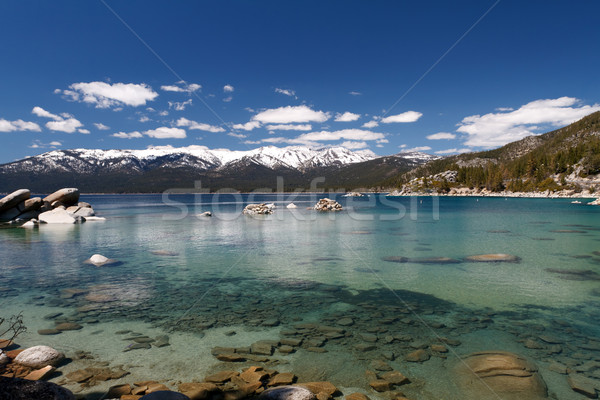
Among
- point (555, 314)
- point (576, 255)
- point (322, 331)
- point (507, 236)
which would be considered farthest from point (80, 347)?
point (507, 236)

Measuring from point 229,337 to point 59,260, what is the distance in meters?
21.5

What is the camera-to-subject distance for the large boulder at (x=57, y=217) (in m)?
55.8

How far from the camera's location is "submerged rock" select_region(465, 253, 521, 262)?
2351cm

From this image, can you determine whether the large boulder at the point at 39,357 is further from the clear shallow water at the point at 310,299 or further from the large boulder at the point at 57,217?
the large boulder at the point at 57,217

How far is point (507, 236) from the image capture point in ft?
121

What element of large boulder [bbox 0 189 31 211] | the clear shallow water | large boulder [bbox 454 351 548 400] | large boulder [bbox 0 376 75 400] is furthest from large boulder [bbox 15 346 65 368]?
large boulder [bbox 0 189 31 211]

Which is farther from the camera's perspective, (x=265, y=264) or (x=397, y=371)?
(x=265, y=264)

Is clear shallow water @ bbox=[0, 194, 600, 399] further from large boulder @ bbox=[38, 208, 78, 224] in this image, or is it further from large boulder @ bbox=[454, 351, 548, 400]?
large boulder @ bbox=[38, 208, 78, 224]

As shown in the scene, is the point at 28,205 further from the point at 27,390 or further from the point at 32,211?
the point at 27,390

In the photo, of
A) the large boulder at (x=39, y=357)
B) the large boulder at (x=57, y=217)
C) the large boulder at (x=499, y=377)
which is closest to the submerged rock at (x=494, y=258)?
the large boulder at (x=499, y=377)

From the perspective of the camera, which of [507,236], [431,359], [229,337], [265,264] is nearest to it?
[431,359]

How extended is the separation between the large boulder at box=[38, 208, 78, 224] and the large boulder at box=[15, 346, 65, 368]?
57.5 m

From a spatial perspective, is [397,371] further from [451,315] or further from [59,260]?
[59,260]

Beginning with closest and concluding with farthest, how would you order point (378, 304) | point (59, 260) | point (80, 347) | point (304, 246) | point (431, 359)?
point (431, 359) < point (80, 347) < point (378, 304) < point (59, 260) < point (304, 246)
